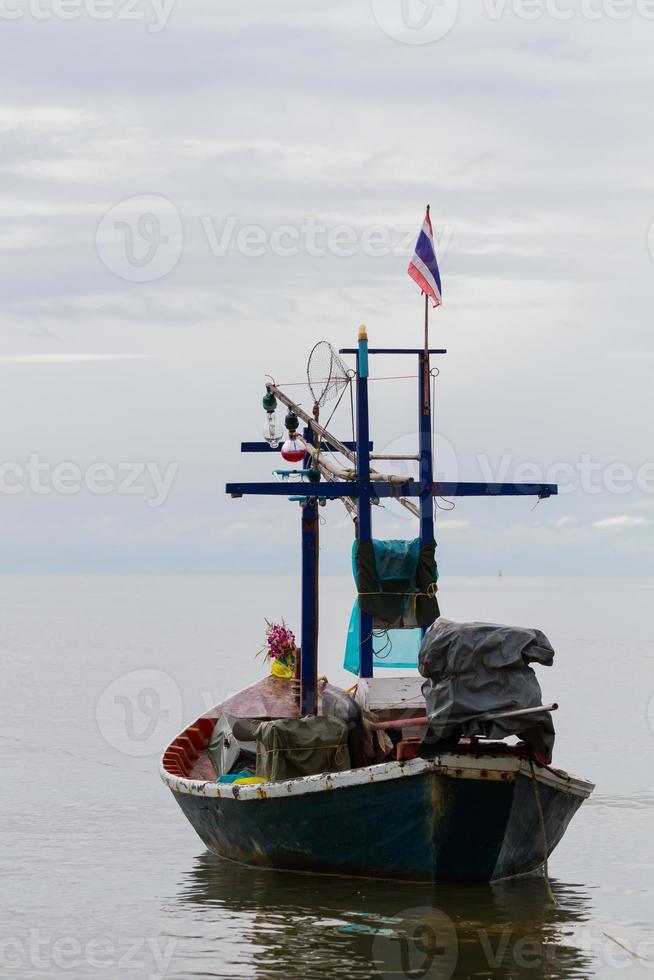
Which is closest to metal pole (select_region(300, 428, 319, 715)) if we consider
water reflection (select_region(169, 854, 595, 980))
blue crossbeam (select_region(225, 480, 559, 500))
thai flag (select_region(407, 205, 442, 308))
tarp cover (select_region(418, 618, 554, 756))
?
blue crossbeam (select_region(225, 480, 559, 500))

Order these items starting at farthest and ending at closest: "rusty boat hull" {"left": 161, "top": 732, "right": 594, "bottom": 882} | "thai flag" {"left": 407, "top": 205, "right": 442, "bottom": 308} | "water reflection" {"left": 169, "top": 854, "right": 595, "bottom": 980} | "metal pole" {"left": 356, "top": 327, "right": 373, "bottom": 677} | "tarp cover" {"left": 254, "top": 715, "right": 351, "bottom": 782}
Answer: "thai flag" {"left": 407, "top": 205, "right": 442, "bottom": 308}, "metal pole" {"left": 356, "top": 327, "right": 373, "bottom": 677}, "tarp cover" {"left": 254, "top": 715, "right": 351, "bottom": 782}, "rusty boat hull" {"left": 161, "top": 732, "right": 594, "bottom": 882}, "water reflection" {"left": 169, "top": 854, "right": 595, "bottom": 980}

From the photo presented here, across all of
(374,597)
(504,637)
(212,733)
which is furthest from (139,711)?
(504,637)

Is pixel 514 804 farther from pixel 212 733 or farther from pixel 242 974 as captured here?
pixel 212 733

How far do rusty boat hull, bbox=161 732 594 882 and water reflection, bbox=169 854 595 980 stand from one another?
0.98 feet

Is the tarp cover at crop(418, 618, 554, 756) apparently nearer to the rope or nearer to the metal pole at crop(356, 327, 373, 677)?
the rope

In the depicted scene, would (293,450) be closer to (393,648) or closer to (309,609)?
(309,609)

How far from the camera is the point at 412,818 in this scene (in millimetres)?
18531

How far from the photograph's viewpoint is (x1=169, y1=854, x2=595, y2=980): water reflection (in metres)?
16.9

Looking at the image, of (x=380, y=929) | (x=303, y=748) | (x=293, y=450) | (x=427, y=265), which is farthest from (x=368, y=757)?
(x=427, y=265)

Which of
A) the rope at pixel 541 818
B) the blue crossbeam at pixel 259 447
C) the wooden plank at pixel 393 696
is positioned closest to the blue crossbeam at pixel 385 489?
the wooden plank at pixel 393 696

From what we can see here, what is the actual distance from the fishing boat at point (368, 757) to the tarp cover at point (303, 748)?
2 centimetres

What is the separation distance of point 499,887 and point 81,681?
1996 inches

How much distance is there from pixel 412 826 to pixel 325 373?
686 centimetres

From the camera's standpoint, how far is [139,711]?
60.6 metres
